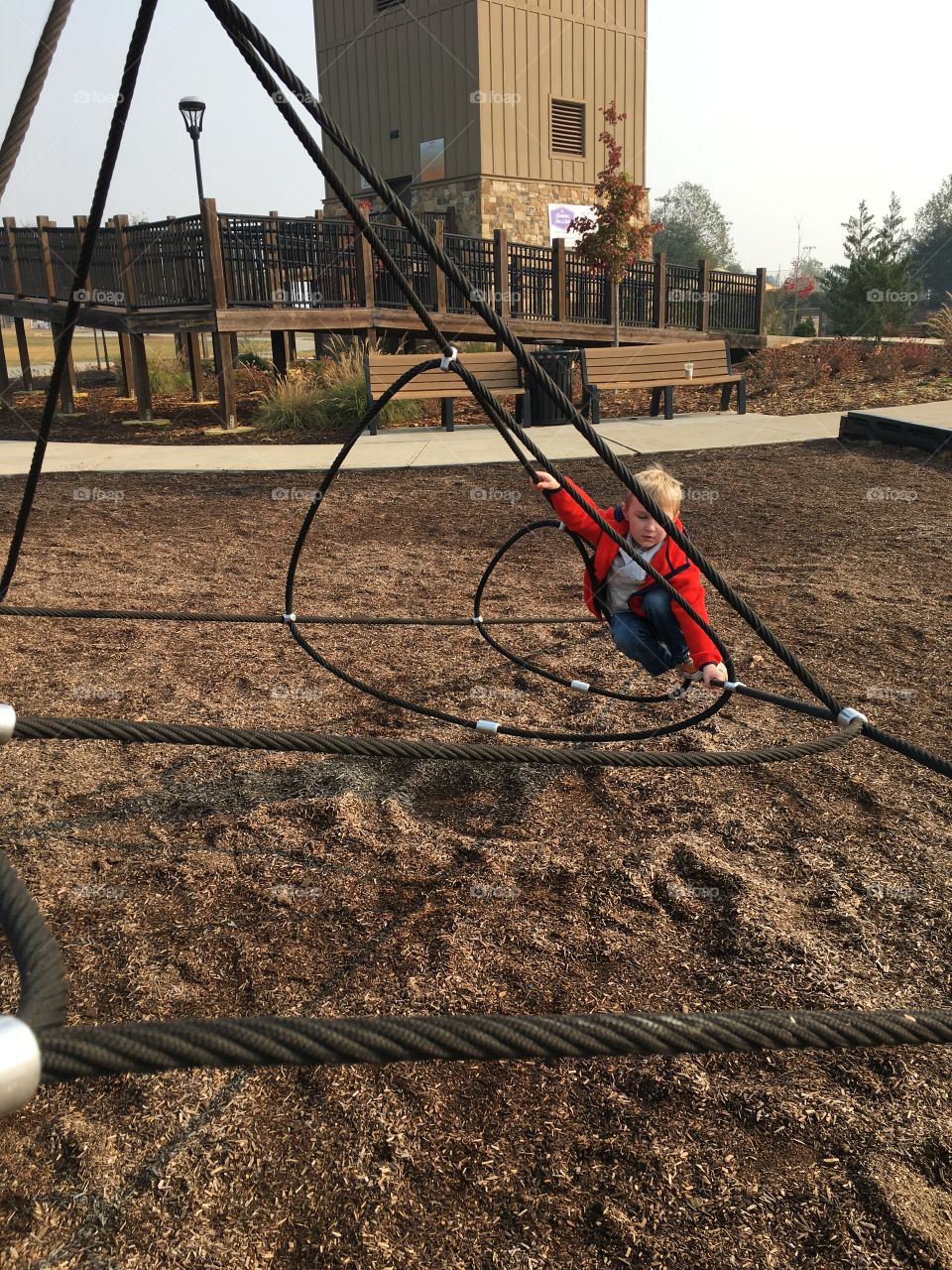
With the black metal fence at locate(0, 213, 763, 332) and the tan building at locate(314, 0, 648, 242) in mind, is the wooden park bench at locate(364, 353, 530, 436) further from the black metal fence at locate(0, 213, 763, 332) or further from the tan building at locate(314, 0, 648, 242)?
the tan building at locate(314, 0, 648, 242)

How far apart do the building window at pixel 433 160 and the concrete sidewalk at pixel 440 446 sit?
9.51 m

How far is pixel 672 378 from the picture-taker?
46.4ft

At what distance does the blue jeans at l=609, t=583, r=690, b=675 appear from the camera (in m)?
4.11

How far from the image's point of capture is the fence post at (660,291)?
698 inches

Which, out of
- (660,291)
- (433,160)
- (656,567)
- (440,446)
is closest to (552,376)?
(440,446)

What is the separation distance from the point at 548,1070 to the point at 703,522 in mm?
6815

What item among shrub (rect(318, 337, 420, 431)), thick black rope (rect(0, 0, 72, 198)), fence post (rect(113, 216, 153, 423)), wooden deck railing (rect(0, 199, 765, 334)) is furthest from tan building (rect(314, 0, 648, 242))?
thick black rope (rect(0, 0, 72, 198))

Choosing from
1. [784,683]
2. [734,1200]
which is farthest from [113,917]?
[784,683]

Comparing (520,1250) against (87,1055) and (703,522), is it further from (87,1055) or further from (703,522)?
(703,522)

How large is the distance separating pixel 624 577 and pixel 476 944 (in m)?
1.82

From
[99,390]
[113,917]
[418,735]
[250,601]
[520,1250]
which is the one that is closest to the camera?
[520,1250]

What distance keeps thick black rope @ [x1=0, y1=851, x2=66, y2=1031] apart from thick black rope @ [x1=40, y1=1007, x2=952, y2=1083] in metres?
0.03

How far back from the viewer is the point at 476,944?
2.99m

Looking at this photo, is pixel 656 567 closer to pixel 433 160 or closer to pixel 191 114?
pixel 191 114
